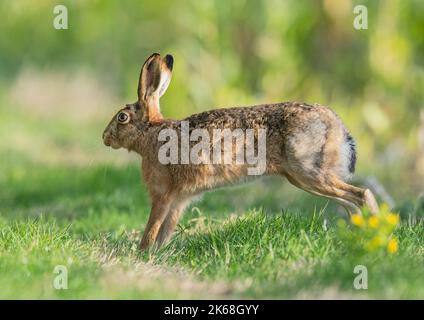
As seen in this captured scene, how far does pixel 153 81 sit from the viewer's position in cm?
792

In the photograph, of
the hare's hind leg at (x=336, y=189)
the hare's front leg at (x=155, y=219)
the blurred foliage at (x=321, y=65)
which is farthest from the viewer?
the blurred foliage at (x=321, y=65)

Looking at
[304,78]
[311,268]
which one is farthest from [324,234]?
[304,78]

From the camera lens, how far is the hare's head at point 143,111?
26.0ft

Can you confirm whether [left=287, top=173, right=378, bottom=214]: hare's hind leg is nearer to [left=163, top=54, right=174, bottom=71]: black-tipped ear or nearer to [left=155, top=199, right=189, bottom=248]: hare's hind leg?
[left=155, top=199, right=189, bottom=248]: hare's hind leg

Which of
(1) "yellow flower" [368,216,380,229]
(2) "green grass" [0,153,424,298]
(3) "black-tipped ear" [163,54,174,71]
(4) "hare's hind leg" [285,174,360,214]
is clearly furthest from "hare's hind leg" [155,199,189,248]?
(1) "yellow flower" [368,216,380,229]

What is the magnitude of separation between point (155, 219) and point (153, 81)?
1.22 metres

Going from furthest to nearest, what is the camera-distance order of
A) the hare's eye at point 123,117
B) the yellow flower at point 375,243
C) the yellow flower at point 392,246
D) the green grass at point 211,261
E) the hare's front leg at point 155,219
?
1. the hare's eye at point 123,117
2. the hare's front leg at point 155,219
3. the yellow flower at point 392,246
4. the yellow flower at point 375,243
5. the green grass at point 211,261

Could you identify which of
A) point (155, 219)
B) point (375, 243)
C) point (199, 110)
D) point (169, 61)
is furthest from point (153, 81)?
point (199, 110)

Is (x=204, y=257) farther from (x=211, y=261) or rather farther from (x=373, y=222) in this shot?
(x=373, y=222)

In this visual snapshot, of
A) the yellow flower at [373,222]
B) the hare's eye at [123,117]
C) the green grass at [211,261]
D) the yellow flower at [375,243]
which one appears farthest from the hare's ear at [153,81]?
the yellow flower at [375,243]

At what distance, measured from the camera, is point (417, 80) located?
12.9 meters

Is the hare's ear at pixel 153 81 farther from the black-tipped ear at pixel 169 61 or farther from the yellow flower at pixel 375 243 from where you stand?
the yellow flower at pixel 375 243

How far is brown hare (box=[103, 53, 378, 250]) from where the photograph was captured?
729 cm
